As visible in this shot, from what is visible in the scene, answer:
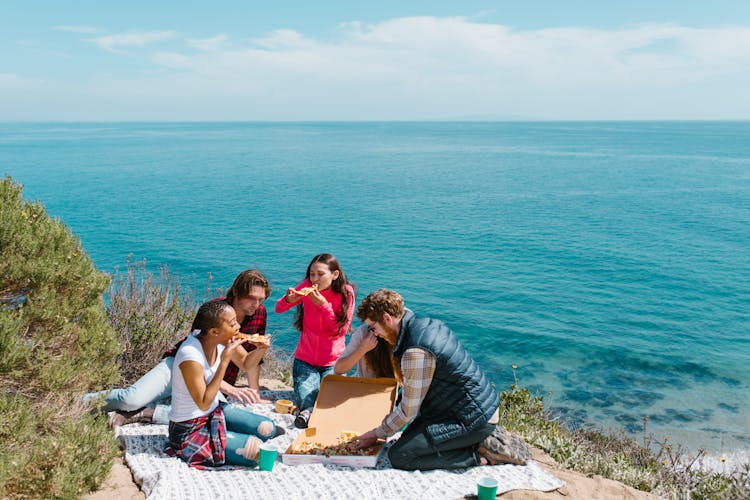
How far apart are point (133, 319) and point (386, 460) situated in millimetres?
4309

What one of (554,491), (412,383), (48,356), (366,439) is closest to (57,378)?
(48,356)

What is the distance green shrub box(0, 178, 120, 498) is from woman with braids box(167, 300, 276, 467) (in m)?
0.64

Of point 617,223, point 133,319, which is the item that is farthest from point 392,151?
point 133,319

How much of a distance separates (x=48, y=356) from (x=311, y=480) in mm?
2478

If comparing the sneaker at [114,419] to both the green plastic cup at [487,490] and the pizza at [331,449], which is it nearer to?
the pizza at [331,449]

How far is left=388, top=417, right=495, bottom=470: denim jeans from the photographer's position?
18.0ft

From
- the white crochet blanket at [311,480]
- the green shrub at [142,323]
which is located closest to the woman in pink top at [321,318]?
the white crochet blanket at [311,480]

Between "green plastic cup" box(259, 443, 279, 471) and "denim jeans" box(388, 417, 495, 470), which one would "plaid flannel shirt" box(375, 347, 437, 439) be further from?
"green plastic cup" box(259, 443, 279, 471)

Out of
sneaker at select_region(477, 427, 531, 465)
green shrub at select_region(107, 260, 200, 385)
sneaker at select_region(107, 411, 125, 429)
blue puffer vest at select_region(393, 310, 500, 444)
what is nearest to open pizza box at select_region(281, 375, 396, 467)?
blue puffer vest at select_region(393, 310, 500, 444)

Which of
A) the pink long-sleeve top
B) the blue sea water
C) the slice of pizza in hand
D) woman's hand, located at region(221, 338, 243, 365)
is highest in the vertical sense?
the slice of pizza in hand

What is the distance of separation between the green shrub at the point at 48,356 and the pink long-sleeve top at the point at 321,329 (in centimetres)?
228

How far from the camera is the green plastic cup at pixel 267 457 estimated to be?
5.40 metres

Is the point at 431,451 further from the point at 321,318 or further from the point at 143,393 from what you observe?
the point at 143,393

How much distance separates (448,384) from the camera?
5.45 meters
